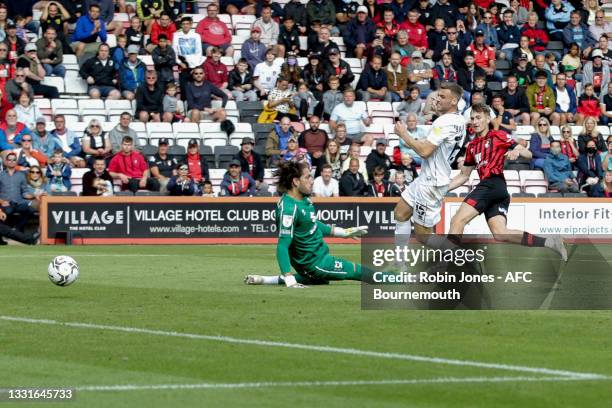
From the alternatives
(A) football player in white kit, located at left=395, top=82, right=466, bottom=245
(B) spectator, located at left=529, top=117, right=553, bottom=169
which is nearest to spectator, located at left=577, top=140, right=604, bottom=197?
(B) spectator, located at left=529, top=117, right=553, bottom=169

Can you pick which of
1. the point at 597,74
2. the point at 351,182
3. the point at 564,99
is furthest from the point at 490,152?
the point at 597,74

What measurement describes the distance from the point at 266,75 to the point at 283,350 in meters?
22.2

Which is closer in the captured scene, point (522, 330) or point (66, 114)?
point (522, 330)

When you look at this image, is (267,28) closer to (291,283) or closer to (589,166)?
(589,166)

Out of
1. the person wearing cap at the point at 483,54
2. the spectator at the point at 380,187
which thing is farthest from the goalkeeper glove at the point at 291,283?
the person wearing cap at the point at 483,54

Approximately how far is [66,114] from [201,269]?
1155cm

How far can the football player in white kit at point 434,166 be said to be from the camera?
1498 cm

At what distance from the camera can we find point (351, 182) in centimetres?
2908

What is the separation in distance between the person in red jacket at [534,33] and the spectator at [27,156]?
14.5 meters

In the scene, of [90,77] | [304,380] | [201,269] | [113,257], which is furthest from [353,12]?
[304,380]

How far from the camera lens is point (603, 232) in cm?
3009

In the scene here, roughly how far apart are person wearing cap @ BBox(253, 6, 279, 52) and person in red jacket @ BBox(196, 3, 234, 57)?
0.80 m

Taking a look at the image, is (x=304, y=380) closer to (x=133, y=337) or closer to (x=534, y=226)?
(x=133, y=337)

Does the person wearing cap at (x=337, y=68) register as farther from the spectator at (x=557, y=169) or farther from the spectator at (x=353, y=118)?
the spectator at (x=557, y=169)
